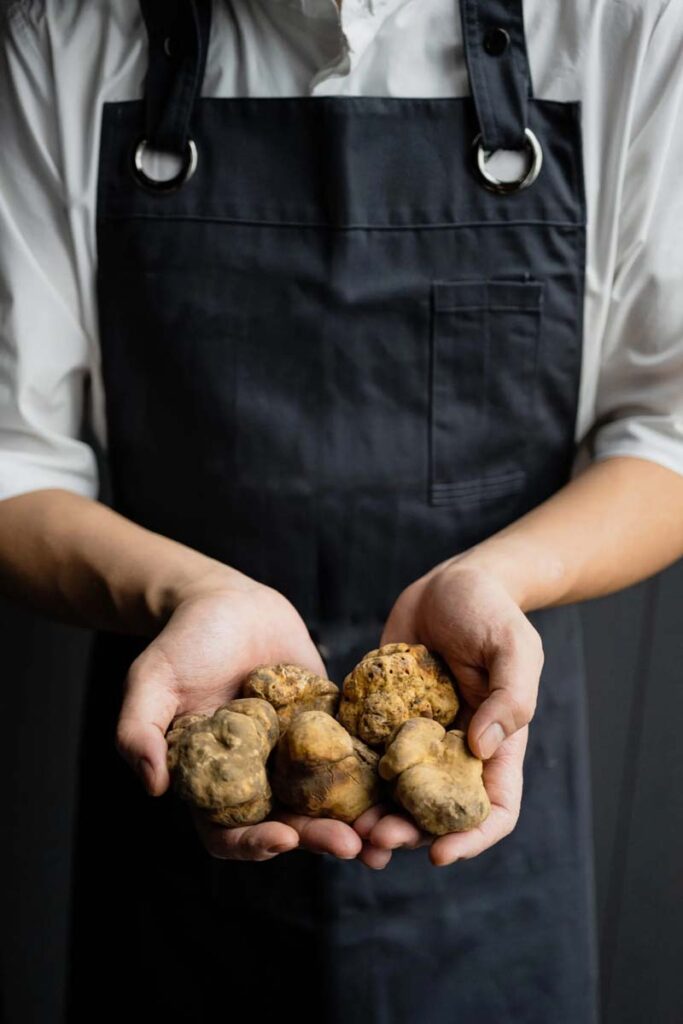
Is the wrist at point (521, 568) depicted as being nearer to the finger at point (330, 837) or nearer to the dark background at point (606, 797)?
the finger at point (330, 837)

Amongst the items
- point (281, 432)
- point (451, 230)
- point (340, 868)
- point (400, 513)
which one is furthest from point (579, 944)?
point (451, 230)

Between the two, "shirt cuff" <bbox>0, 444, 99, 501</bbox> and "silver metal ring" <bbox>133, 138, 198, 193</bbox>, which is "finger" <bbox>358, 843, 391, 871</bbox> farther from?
"silver metal ring" <bbox>133, 138, 198, 193</bbox>

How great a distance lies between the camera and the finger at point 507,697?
0.73 m

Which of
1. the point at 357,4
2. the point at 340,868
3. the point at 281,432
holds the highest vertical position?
the point at 357,4

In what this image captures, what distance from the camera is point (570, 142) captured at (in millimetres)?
934

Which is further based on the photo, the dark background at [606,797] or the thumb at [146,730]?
the dark background at [606,797]

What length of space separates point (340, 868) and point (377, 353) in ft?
1.42

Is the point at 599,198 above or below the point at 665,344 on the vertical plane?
above

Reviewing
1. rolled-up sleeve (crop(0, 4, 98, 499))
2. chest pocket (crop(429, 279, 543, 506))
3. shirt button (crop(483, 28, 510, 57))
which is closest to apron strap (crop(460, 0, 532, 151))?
shirt button (crop(483, 28, 510, 57))

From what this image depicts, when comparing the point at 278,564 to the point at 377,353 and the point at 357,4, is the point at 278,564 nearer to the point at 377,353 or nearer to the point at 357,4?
the point at 377,353

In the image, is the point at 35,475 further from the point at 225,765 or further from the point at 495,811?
the point at 495,811

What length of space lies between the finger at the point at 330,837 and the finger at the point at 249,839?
12mm

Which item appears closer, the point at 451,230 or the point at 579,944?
the point at 451,230

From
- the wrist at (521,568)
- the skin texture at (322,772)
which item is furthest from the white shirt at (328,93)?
the skin texture at (322,772)
